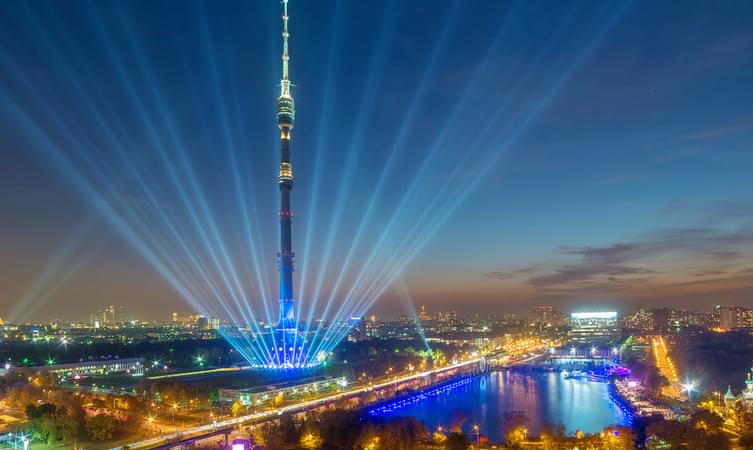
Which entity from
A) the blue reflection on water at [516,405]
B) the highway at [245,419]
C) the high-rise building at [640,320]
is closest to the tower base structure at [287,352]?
the highway at [245,419]

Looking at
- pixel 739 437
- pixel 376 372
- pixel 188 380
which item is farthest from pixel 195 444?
pixel 376 372

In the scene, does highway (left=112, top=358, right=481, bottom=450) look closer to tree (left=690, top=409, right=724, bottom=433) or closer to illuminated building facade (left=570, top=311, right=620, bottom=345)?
tree (left=690, top=409, right=724, bottom=433)

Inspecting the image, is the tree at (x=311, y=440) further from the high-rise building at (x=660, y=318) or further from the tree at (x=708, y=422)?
the high-rise building at (x=660, y=318)

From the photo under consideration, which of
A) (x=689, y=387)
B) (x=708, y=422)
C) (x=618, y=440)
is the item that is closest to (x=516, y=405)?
(x=689, y=387)

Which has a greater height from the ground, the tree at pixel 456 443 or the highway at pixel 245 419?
the tree at pixel 456 443

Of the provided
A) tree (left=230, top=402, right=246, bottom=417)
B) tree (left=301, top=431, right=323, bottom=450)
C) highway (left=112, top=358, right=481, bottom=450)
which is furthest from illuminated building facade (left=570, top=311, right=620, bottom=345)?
tree (left=301, top=431, right=323, bottom=450)

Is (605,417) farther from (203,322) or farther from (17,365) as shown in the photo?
(203,322)
